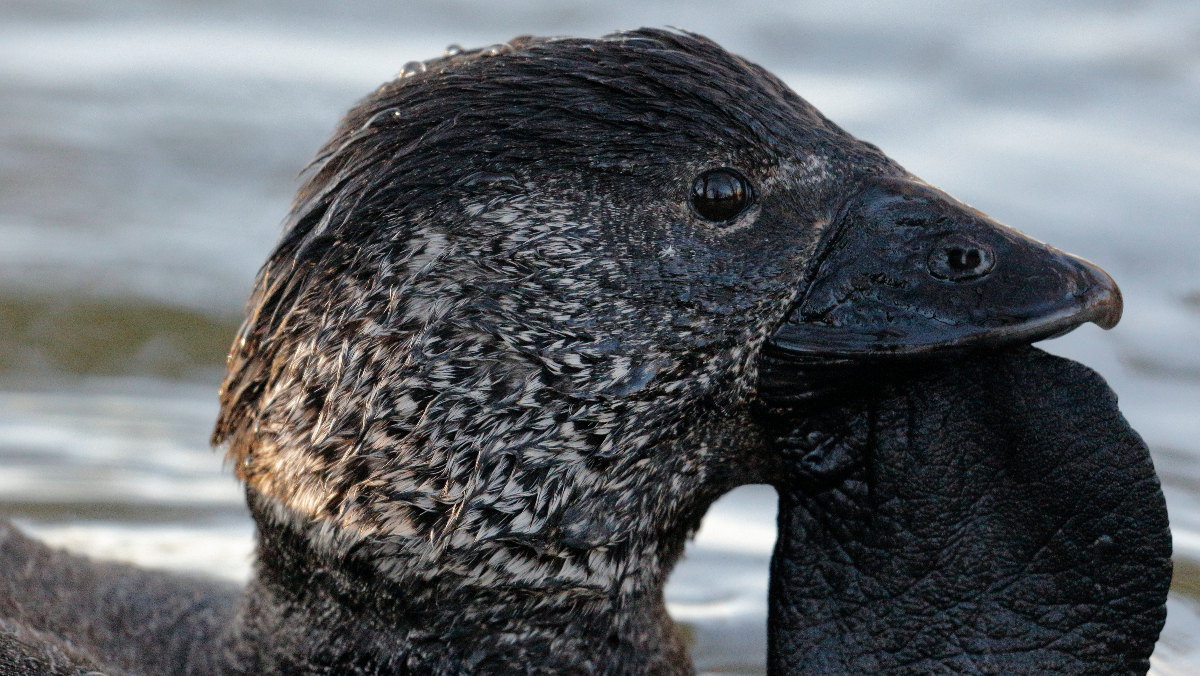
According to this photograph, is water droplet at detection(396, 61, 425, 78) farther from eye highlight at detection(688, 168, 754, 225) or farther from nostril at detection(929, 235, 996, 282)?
nostril at detection(929, 235, 996, 282)

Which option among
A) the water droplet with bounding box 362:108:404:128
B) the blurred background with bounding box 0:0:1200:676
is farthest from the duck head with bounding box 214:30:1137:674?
the blurred background with bounding box 0:0:1200:676

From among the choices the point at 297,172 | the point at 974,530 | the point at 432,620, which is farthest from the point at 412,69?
the point at 297,172

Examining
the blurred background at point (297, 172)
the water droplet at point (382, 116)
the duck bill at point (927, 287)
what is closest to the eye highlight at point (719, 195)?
the duck bill at point (927, 287)

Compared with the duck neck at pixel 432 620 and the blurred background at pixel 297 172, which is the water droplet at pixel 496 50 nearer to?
the duck neck at pixel 432 620

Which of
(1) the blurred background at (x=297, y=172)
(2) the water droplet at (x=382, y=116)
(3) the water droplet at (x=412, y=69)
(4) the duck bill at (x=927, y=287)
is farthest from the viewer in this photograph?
(1) the blurred background at (x=297, y=172)

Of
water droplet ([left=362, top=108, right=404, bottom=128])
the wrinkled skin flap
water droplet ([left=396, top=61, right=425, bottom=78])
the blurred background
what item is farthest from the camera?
the blurred background

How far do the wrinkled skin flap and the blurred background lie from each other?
5.12 ft

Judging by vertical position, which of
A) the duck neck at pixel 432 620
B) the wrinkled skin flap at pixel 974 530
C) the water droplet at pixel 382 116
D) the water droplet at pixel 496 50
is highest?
the water droplet at pixel 496 50

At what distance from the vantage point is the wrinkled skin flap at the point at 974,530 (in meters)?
3.70

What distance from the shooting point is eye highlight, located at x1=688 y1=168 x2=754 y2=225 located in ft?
12.3

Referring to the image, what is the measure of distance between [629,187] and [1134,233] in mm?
4129

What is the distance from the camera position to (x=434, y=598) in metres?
3.71

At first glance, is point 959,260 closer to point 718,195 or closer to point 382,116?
point 718,195

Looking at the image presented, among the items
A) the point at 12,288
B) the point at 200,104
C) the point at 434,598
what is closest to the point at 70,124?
the point at 200,104
